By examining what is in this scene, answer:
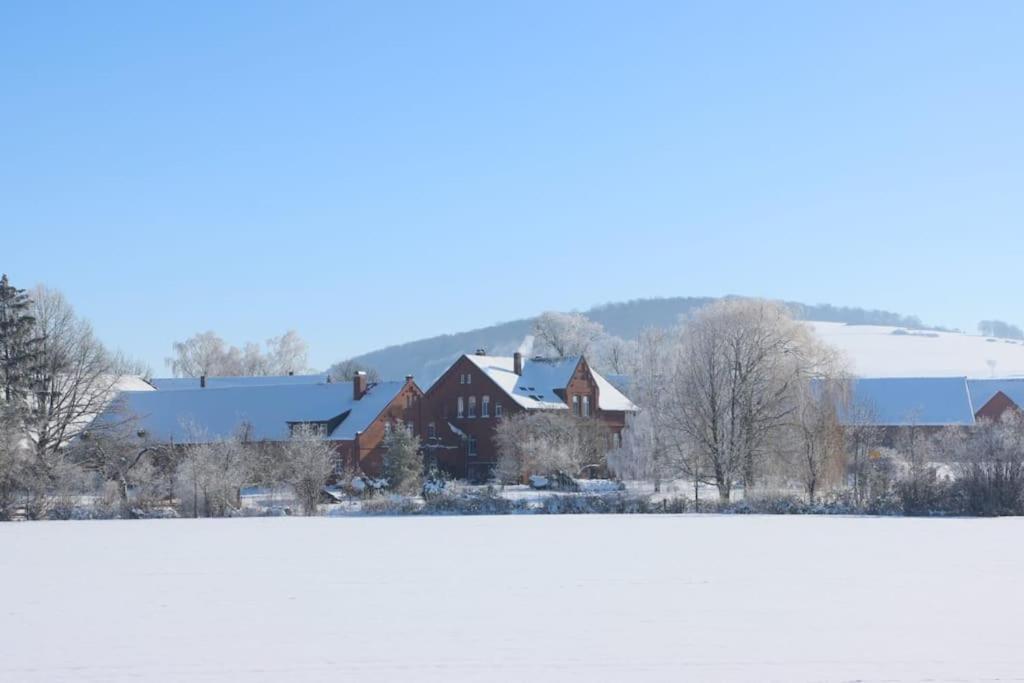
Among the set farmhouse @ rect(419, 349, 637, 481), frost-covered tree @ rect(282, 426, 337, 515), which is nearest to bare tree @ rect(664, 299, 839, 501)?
frost-covered tree @ rect(282, 426, 337, 515)

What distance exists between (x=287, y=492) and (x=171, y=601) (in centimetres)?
3107

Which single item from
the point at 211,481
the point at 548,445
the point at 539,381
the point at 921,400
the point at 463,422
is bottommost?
the point at 211,481

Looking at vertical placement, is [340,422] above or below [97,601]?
above

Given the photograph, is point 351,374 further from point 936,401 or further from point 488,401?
point 936,401

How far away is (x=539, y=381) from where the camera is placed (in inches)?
2810

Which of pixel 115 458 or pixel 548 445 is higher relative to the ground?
pixel 548 445

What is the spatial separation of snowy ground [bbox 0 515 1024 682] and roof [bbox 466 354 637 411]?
37.0 meters

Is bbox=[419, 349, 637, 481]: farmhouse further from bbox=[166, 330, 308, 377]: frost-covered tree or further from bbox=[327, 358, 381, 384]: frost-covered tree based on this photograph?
bbox=[166, 330, 308, 377]: frost-covered tree

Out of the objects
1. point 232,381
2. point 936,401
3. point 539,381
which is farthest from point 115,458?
point 936,401

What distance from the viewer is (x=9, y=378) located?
177 ft

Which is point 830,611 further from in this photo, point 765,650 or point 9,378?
point 9,378

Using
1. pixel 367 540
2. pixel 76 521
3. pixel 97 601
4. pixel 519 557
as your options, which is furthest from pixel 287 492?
pixel 97 601

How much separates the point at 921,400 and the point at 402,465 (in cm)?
4272

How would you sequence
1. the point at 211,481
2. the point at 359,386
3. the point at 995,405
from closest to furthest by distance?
the point at 211,481
the point at 359,386
the point at 995,405
